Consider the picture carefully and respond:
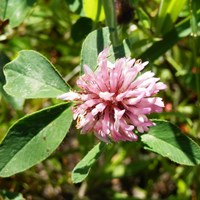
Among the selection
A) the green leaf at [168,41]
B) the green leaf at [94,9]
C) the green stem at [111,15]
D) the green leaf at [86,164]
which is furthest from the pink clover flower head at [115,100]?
the green leaf at [168,41]

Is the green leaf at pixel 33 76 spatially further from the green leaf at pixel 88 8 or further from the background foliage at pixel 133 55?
the green leaf at pixel 88 8

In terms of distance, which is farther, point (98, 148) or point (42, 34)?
point (42, 34)

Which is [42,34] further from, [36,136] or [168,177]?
[36,136]

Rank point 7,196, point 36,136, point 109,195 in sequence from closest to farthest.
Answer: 1. point 36,136
2. point 7,196
3. point 109,195

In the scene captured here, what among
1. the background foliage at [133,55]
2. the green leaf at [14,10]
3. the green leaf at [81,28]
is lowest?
the background foliage at [133,55]

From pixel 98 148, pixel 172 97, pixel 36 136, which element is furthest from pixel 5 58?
pixel 172 97

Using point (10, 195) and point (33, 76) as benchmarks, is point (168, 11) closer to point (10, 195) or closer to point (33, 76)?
point (33, 76)

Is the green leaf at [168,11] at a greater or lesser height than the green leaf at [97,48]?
lesser

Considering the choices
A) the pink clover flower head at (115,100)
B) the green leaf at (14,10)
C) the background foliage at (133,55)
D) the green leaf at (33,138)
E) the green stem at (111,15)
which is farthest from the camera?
the background foliage at (133,55)
